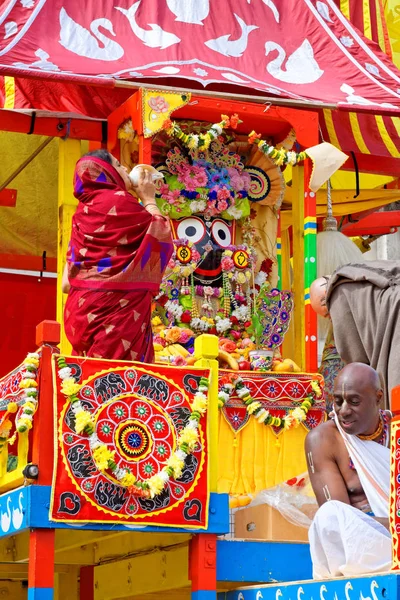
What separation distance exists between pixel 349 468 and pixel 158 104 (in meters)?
3.61

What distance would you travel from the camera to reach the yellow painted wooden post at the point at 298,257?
10164 mm

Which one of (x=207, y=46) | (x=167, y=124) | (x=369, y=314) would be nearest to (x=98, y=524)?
(x=369, y=314)

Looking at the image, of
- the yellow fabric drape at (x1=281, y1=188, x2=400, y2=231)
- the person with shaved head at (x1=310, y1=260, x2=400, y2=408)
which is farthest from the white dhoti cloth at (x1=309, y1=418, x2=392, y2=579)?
the yellow fabric drape at (x1=281, y1=188, x2=400, y2=231)

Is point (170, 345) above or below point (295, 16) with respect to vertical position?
below

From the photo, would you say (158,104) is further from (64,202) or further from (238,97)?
(64,202)

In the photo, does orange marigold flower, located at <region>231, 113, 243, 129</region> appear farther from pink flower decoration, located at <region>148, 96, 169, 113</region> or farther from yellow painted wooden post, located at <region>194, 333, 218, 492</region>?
yellow painted wooden post, located at <region>194, 333, 218, 492</region>

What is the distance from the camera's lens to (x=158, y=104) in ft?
31.0

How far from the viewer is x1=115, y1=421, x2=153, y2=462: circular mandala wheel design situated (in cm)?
728

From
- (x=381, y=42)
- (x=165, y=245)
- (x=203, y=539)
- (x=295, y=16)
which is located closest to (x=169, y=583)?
(x=203, y=539)

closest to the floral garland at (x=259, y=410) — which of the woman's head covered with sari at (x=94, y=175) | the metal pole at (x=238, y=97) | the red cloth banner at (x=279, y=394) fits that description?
the red cloth banner at (x=279, y=394)

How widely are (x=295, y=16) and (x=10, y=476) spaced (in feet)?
15.9

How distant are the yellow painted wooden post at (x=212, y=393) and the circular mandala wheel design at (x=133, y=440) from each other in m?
0.40

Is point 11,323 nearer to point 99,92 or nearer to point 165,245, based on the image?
point 99,92

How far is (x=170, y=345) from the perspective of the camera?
9523 mm
